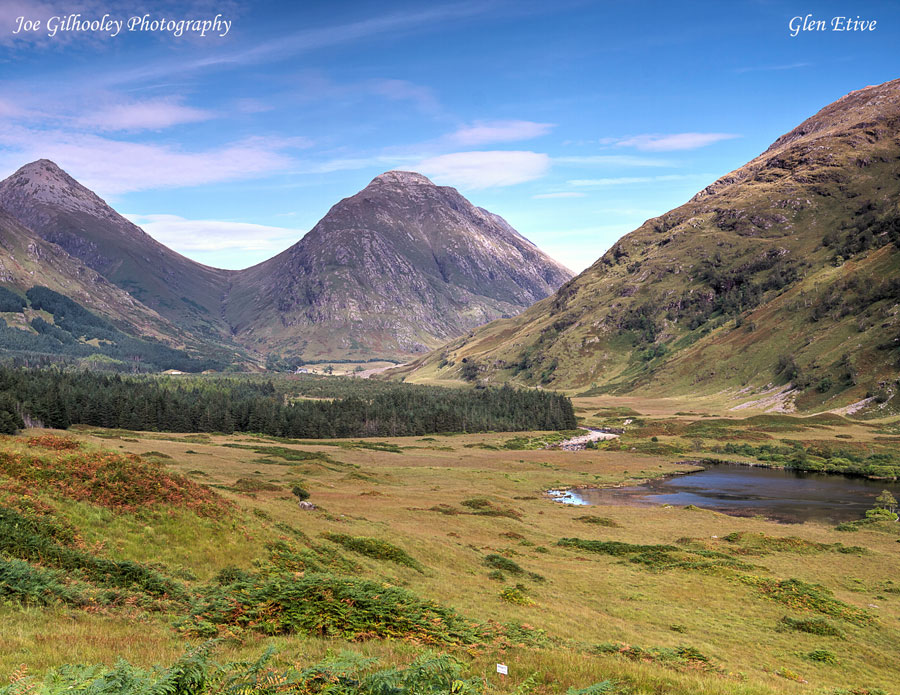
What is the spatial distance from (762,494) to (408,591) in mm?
96412

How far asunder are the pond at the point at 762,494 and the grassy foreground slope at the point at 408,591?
18.2 m

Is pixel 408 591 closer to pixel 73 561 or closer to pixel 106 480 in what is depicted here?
pixel 73 561

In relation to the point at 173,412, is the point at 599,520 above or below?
below

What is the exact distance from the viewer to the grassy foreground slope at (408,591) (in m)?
17.2

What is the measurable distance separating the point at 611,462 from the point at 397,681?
132410 millimetres

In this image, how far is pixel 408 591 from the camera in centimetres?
2688

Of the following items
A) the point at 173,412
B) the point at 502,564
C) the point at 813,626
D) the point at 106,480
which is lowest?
the point at 813,626

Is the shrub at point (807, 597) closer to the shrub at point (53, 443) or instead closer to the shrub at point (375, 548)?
the shrub at point (375, 548)

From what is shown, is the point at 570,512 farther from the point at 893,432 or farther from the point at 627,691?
the point at 893,432

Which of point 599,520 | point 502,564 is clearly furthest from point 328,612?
point 599,520

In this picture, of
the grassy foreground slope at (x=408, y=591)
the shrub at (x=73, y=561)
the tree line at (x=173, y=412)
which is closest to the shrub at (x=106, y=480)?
the grassy foreground slope at (x=408, y=591)

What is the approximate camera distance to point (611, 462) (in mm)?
137125

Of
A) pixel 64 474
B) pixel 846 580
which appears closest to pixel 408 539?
pixel 64 474

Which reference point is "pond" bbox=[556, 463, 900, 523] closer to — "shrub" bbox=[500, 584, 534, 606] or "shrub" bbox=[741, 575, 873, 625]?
"shrub" bbox=[741, 575, 873, 625]
